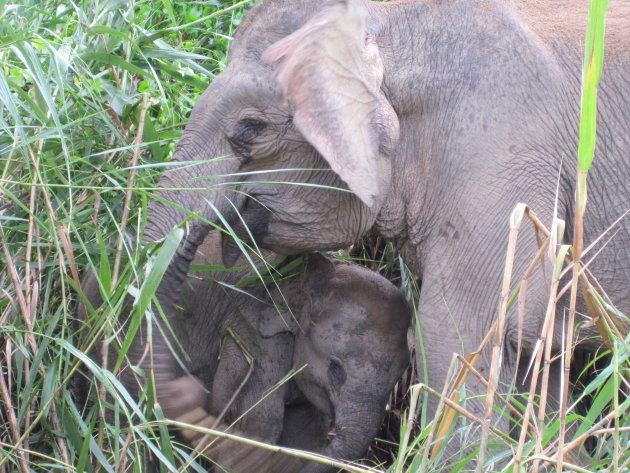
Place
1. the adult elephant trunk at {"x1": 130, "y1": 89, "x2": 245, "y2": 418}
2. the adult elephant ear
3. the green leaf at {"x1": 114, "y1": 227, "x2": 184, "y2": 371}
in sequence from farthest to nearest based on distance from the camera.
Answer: the adult elephant trunk at {"x1": 130, "y1": 89, "x2": 245, "y2": 418}, the adult elephant ear, the green leaf at {"x1": 114, "y1": 227, "x2": 184, "y2": 371}

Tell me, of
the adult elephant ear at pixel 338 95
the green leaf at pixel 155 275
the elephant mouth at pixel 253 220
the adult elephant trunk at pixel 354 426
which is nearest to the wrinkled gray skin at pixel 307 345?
the adult elephant trunk at pixel 354 426

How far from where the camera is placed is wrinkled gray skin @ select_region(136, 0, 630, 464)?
283 cm

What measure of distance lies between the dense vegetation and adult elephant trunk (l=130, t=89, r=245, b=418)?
73 mm

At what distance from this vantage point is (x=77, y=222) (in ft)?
10.5

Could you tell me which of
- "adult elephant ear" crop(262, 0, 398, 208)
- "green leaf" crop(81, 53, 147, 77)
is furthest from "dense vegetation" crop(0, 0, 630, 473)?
"adult elephant ear" crop(262, 0, 398, 208)

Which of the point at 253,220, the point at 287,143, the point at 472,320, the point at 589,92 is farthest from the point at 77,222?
the point at 589,92

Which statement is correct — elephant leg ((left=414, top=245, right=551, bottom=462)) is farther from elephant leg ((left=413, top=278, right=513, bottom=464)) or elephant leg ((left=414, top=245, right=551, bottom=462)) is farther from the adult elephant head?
the adult elephant head

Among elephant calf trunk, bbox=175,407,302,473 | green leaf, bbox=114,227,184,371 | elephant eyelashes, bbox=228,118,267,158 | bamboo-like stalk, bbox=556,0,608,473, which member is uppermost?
bamboo-like stalk, bbox=556,0,608,473

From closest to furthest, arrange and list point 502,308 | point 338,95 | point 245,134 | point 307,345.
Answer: point 502,308, point 338,95, point 245,134, point 307,345

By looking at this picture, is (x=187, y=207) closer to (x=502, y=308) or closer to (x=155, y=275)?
(x=155, y=275)

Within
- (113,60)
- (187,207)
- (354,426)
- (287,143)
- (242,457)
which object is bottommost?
(242,457)

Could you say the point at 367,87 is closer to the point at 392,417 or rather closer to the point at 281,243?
the point at 281,243

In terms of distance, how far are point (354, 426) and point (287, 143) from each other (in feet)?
3.34

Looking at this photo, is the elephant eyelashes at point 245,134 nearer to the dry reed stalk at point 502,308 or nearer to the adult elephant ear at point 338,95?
the adult elephant ear at point 338,95
